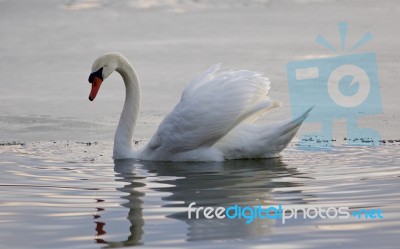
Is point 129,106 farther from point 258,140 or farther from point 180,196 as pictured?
point 180,196

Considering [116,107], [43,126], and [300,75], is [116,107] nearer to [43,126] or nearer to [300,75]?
[43,126]

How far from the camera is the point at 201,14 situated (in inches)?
686

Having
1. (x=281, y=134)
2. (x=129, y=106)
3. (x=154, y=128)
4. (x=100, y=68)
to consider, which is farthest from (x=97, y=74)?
(x=281, y=134)

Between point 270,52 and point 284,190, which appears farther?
point 270,52

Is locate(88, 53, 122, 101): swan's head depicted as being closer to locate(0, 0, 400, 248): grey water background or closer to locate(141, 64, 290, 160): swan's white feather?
locate(0, 0, 400, 248): grey water background

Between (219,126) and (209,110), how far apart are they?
18cm

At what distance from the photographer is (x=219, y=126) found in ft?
28.6

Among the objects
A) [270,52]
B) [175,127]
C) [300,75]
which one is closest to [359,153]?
[175,127]

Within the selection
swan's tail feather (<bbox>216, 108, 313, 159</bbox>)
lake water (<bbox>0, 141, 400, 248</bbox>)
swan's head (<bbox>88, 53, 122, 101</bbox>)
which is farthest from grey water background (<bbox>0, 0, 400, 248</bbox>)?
swan's head (<bbox>88, 53, 122, 101</bbox>)

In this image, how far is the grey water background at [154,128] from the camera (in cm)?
586

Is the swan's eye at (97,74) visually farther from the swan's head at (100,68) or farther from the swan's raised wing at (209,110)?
the swan's raised wing at (209,110)

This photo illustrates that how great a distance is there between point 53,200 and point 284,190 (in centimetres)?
175

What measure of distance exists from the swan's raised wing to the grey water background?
0.24 meters

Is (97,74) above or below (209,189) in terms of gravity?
above
